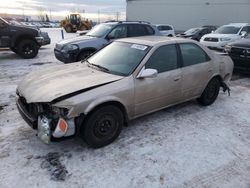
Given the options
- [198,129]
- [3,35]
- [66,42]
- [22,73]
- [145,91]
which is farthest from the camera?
[3,35]

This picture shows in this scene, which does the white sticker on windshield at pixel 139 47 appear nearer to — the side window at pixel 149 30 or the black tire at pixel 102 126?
the black tire at pixel 102 126

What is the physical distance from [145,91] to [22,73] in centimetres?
556

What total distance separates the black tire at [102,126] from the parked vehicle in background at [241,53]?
5.76 metres

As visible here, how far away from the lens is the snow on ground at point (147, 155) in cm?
317

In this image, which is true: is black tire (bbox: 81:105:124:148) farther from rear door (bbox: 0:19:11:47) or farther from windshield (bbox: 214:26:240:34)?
windshield (bbox: 214:26:240:34)

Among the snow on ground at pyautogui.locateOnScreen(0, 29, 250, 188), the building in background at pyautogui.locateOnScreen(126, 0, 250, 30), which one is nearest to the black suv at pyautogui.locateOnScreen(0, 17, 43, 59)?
the snow on ground at pyautogui.locateOnScreen(0, 29, 250, 188)

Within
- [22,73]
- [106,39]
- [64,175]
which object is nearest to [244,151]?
[64,175]

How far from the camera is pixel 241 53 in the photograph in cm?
820

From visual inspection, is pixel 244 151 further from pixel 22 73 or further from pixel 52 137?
pixel 22 73

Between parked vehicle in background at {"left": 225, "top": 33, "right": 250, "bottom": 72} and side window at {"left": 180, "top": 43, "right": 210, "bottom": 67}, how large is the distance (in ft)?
11.1

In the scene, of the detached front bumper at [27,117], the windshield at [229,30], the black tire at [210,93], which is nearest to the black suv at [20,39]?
the detached front bumper at [27,117]

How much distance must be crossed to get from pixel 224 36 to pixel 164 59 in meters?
10.7

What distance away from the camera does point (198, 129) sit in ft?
14.9

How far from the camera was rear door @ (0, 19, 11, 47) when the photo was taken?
1032 centimetres
